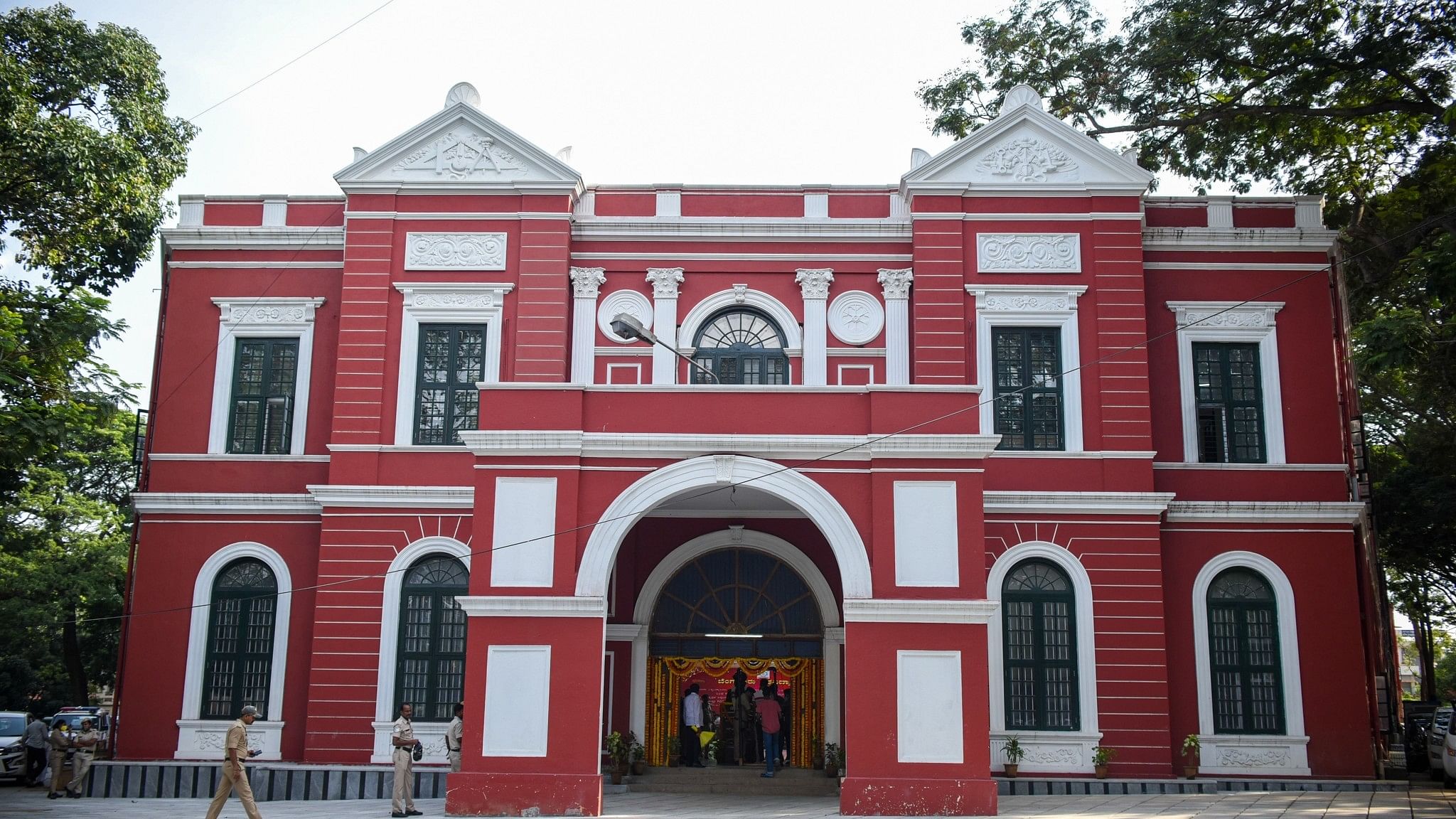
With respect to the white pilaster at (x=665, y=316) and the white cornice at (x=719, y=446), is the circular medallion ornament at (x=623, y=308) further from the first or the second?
the white cornice at (x=719, y=446)

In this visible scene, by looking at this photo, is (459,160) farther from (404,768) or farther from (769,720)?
(769,720)

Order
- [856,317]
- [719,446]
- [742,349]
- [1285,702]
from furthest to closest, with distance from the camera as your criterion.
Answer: [742,349]
[856,317]
[1285,702]
[719,446]

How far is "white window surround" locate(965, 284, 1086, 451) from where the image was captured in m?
18.6

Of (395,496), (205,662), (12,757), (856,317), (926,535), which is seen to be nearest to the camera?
(926,535)

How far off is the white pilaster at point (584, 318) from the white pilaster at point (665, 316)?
2.65 ft

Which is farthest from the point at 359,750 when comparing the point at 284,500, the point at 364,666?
the point at 284,500

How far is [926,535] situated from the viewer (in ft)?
48.4

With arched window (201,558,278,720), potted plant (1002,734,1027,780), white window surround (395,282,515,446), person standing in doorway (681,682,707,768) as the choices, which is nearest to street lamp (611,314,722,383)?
white window surround (395,282,515,446)

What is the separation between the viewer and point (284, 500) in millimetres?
18844

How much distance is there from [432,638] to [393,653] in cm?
57

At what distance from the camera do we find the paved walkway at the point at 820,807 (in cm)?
1401

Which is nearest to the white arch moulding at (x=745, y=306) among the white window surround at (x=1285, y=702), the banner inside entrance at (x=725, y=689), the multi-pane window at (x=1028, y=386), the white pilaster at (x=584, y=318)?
the white pilaster at (x=584, y=318)

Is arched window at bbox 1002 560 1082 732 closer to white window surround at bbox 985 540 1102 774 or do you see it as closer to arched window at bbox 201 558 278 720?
white window surround at bbox 985 540 1102 774

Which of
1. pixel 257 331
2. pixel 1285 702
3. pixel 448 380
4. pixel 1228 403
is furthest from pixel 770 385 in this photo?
pixel 1285 702
